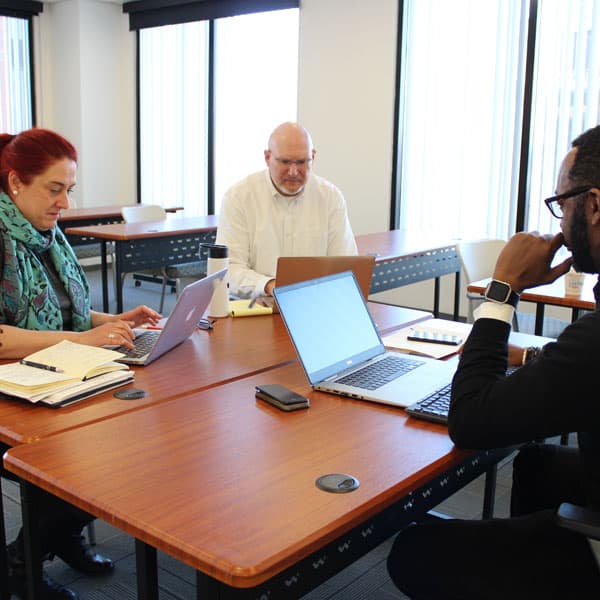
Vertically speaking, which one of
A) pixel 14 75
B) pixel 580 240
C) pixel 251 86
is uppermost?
pixel 14 75

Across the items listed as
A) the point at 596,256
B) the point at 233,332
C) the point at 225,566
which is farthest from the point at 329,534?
the point at 233,332

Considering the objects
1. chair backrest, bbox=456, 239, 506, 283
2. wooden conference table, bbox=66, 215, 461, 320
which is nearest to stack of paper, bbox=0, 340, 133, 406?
wooden conference table, bbox=66, 215, 461, 320

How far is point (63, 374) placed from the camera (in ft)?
5.40

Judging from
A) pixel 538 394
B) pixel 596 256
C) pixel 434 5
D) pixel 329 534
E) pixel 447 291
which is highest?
pixel 434 5

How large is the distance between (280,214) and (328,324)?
4.17 feet

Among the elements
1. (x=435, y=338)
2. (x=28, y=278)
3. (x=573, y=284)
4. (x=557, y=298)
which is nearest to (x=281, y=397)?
(x=435, y=338)

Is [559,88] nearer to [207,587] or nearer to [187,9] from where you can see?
[187,9]

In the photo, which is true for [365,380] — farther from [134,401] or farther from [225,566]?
[225,566]

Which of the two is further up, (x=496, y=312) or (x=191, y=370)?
(x=496, y=312)

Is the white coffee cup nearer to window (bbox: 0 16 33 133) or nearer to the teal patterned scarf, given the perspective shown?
the teal patterned scarf

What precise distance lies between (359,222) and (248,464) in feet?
16.0

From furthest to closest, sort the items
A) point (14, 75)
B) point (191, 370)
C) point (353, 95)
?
point (14, 75) → point (353, 95) → point (191, 370)

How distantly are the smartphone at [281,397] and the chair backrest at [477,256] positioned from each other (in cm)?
229

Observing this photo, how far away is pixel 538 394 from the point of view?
3.85 feet
